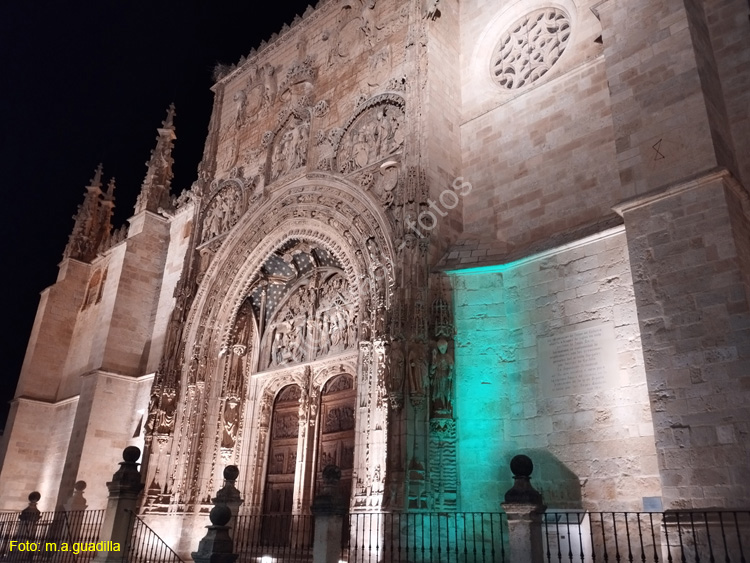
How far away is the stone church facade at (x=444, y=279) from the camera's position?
6430mm

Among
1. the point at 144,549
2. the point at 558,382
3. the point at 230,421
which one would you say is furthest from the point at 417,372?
the point at 144,549

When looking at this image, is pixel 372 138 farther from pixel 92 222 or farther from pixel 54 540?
pixel 92 222

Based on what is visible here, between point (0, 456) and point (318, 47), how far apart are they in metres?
13.0

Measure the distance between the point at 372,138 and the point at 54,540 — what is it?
966 cm

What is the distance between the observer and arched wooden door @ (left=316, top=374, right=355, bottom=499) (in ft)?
34.7

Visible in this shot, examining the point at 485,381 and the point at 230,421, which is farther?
the point at 230,421

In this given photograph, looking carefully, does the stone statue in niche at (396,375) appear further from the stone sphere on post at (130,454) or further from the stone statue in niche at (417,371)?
the stone sphere on post at (130,454)

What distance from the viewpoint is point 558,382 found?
7.82 meters

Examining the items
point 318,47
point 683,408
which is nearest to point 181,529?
point 683,408

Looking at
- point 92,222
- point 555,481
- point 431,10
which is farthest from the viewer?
point 92,222

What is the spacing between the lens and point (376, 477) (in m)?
8.40

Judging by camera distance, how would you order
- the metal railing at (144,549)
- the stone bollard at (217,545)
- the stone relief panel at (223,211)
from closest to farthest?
the stone bollard at (217,545) < the metal railing at (144,549) < the stone relief panel at (223,211)

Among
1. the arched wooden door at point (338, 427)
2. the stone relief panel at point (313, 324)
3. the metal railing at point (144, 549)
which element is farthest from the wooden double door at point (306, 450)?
the metal railing at point (144, 549)

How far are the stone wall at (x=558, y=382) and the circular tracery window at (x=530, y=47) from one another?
12.0ft
